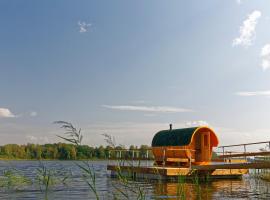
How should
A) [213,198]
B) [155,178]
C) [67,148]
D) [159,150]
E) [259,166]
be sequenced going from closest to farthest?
[67,148] < [213,198] < [259,166] < [155,178] < [159,150]

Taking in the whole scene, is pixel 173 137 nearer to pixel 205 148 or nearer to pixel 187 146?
pixel 187 146

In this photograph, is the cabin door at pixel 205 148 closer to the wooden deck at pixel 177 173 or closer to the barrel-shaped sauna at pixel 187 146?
the barrel-shaped sauna at pixel 187 146

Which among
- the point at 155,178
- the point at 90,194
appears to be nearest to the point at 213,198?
the point at 90,194

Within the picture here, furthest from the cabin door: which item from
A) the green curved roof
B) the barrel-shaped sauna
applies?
the green curved roof

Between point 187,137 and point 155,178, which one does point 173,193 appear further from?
point 187,137

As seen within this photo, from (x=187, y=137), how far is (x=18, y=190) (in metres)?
11.3

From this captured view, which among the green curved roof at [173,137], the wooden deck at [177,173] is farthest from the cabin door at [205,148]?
the wooden deck at [177,173]

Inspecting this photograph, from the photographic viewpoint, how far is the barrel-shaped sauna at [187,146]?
2433 centimetres

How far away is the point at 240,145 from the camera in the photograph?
24.9 meters

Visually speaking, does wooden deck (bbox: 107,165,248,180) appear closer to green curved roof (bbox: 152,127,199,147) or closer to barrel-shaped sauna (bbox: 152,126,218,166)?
barrel-shaped sauna (bbox: 152,126,218,166)

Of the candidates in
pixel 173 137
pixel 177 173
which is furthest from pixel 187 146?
pixel 177 173

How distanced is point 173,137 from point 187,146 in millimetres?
1836

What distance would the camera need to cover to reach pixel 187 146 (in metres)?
24.2

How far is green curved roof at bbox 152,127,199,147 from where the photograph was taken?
80.2 feet
